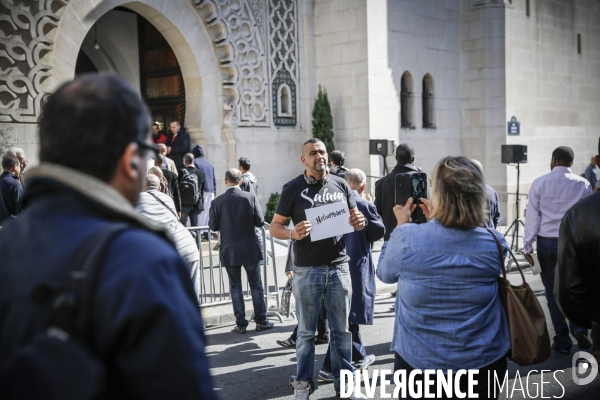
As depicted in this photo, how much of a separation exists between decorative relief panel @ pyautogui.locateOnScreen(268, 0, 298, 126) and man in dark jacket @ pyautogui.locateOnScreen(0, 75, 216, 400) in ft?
44.6

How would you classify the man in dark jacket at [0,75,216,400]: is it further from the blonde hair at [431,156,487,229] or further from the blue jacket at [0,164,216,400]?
the blonde hair at [431,156,487,229]

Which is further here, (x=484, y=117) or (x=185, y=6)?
(x=484, y=117)

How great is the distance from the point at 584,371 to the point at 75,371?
579 cm

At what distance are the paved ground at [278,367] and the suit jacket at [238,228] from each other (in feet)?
3.01

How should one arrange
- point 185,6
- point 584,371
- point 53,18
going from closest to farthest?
point 584,371 < point 53,18 < point 185,6

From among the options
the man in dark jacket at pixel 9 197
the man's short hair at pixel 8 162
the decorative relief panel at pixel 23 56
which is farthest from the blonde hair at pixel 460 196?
the decorative relief panel at pixel 23 56

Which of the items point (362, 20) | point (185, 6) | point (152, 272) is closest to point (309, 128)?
point (362, 20)

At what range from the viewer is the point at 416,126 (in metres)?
17.3

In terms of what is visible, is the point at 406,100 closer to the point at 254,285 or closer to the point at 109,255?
the point at 254,285

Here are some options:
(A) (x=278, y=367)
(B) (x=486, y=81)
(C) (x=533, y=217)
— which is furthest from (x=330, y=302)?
(B) (x=486, y=81)

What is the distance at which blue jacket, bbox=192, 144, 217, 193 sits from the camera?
1294 cm

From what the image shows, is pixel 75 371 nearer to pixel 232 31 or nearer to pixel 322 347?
pixel 322 347

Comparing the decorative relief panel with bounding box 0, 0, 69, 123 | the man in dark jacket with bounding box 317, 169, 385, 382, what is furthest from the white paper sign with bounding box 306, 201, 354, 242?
the decorative relief panel with bounding box 0, 0, 69, 123

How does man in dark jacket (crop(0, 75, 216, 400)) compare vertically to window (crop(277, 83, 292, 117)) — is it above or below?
below
